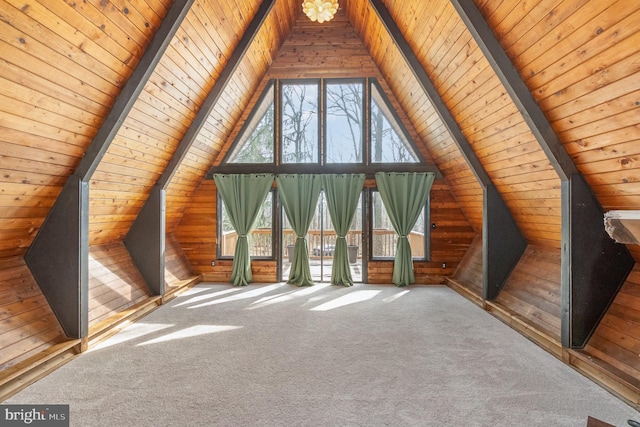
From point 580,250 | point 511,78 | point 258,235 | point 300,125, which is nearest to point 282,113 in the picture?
point 300,125

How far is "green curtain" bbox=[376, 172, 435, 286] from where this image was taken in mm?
5301

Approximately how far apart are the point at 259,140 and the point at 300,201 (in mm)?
1306

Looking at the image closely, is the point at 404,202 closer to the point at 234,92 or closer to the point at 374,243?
the point at 374,243

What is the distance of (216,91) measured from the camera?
3.96 meters

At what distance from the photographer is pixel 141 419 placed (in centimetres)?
202

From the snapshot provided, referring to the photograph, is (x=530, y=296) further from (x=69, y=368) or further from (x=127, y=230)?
(x=127, y=230)

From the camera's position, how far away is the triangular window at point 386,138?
17.9ft

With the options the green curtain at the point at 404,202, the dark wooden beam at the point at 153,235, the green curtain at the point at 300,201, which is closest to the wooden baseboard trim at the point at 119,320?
the dark wooden beam at the point at 153,235

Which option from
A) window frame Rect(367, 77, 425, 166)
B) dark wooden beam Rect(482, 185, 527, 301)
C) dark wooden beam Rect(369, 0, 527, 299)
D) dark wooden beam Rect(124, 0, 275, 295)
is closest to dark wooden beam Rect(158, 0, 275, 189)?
dark wooden beam Rect(124, 0, 275, 295)

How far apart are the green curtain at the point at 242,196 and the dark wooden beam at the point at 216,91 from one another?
116 cm

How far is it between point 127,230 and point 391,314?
3803mm

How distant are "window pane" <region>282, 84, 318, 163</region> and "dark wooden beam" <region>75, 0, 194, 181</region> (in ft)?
9.52

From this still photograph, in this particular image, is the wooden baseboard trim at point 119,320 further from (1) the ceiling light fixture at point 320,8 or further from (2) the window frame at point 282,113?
(1) the ceiling light fixture at point 320,8

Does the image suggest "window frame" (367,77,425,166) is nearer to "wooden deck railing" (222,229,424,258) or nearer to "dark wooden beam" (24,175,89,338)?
"wooden deck railing" (222,229,424,258)
